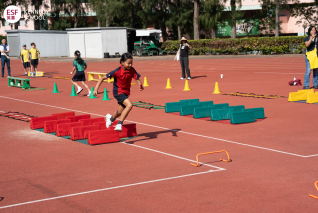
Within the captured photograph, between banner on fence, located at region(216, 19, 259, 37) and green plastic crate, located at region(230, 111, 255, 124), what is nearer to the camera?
green plastic crate, located at region(230, 111, 255, 124)

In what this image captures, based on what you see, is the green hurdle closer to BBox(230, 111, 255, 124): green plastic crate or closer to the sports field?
the sports field

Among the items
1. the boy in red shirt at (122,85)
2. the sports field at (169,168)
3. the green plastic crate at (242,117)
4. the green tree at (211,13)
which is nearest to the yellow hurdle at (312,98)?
the sports field at (169,168)

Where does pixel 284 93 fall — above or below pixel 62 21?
below

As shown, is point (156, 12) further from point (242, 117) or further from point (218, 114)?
point (242, 117)

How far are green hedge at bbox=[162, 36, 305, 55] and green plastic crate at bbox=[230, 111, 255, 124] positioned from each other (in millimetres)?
33888

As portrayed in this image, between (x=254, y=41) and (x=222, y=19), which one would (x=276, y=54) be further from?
(x=222, y=19)

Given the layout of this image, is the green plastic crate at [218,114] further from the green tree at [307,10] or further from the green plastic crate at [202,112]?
the green tree at [307,10]

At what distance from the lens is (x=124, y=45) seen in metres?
49.1

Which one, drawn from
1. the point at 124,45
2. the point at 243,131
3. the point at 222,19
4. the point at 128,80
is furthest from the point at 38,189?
the point at 222,19

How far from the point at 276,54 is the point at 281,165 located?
3808cm

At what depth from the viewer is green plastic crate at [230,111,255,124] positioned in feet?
34.8

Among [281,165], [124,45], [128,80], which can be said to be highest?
[124,45]

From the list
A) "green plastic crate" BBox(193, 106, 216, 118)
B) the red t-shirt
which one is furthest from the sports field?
the red t-shirt

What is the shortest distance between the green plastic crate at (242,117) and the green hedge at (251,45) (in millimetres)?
33888
